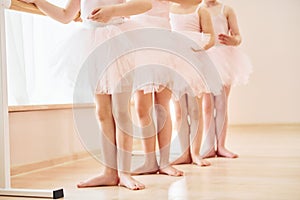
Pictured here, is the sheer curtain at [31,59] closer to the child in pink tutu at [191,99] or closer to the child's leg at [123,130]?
the child's leg at [123,130]

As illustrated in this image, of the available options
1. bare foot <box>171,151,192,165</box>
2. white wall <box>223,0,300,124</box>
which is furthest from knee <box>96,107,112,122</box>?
white wall <box>223,0,300,124</box>

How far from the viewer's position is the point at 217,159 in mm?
2395

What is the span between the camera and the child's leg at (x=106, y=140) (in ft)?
5.43

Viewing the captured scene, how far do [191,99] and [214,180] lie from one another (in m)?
0.59

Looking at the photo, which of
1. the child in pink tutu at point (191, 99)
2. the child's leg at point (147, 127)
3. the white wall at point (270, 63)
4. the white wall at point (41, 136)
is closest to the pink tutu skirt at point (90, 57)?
the child's leg at point (147, 127)

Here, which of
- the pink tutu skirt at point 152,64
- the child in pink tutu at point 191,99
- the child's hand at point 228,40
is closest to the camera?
the pink tutu skirt at point 152,64

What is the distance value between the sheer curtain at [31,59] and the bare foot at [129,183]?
0.57 metres

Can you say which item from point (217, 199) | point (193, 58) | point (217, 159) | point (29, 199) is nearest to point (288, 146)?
point (217, 159)

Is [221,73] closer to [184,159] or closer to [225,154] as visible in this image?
[225,154]

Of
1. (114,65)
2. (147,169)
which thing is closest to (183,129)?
(147,169)

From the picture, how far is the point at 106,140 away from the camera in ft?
5.42

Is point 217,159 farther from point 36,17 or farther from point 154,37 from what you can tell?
point 36,17

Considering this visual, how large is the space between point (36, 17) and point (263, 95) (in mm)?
2650

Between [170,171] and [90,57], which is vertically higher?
[90,57]
